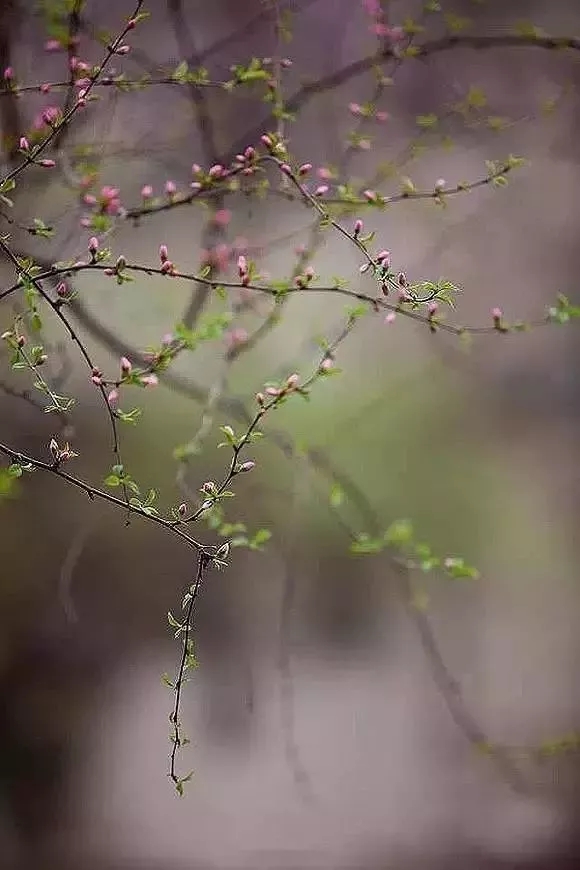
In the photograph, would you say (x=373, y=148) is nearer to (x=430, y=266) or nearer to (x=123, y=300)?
(x=430, y=266)

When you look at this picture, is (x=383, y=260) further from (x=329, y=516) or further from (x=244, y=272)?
(x=329, y=516)

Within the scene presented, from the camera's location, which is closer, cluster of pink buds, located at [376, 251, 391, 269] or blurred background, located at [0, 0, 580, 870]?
cluster of pink buds, located at [376, 251, 391, 269]

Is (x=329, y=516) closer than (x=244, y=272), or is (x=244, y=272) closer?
(x=244, y=272)

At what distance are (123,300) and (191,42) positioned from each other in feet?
1.05

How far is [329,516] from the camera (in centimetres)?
105

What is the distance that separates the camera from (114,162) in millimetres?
1008

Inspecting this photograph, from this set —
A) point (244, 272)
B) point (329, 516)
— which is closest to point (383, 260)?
point (244, 272)

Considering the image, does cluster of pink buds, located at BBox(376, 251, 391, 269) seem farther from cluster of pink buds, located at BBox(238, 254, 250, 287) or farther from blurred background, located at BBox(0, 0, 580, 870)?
blurred background, located at BBox(0, 0, 580, 870)

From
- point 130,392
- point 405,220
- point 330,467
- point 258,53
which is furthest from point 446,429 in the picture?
point 258,53

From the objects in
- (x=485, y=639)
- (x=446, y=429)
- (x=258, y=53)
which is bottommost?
(x=485, y=639)

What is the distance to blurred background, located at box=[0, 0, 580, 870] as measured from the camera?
1021 millimetres

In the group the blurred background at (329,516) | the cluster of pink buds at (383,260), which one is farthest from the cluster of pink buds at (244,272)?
the blurred background at (329,516)

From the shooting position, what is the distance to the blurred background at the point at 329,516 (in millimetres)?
1021

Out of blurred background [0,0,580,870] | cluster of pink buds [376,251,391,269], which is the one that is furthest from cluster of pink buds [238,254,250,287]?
blurred background [0,0,580,870]
